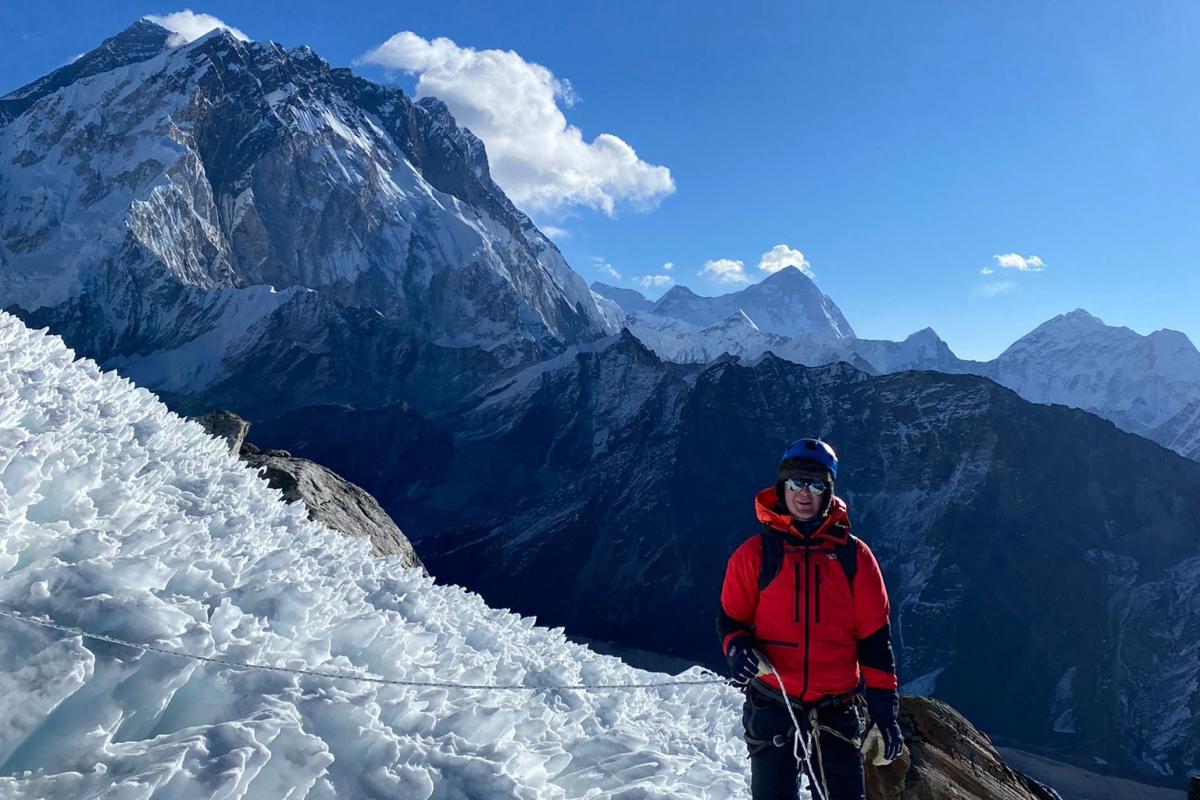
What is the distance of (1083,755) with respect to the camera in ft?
549

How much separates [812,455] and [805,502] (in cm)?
49

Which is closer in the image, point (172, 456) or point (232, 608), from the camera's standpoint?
point (232, 608)

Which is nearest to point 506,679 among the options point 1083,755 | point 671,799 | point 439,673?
point 439,673

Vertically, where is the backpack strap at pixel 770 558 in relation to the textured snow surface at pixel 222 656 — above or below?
above

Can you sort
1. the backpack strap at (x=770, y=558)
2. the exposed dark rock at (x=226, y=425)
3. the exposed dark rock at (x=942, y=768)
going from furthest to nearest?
the exposed dark rock at (x=226, y=425)
the exposed dark rock at (x=942, y=768)
the backpack strap at (x=770, y=558)

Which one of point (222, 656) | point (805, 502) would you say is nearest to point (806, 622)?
point (805, 502)

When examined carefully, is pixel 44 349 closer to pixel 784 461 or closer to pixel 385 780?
pixel 385 780

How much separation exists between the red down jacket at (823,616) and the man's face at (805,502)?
12cm

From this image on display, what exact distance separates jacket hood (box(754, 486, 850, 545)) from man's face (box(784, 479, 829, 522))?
105 mm

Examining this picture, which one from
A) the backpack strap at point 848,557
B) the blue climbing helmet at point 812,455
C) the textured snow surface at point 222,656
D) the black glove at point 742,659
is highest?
the blue climbing helmet at point 812,455

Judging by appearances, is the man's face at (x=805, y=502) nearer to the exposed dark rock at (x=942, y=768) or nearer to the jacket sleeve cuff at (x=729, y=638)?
the jacket sleeve cuff at (x=729, y=638)

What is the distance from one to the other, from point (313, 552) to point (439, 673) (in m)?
4.55

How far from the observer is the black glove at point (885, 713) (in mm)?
7484

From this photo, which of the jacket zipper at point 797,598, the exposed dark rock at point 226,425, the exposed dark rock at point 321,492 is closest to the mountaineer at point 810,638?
the jacket zipper at point 797,598
